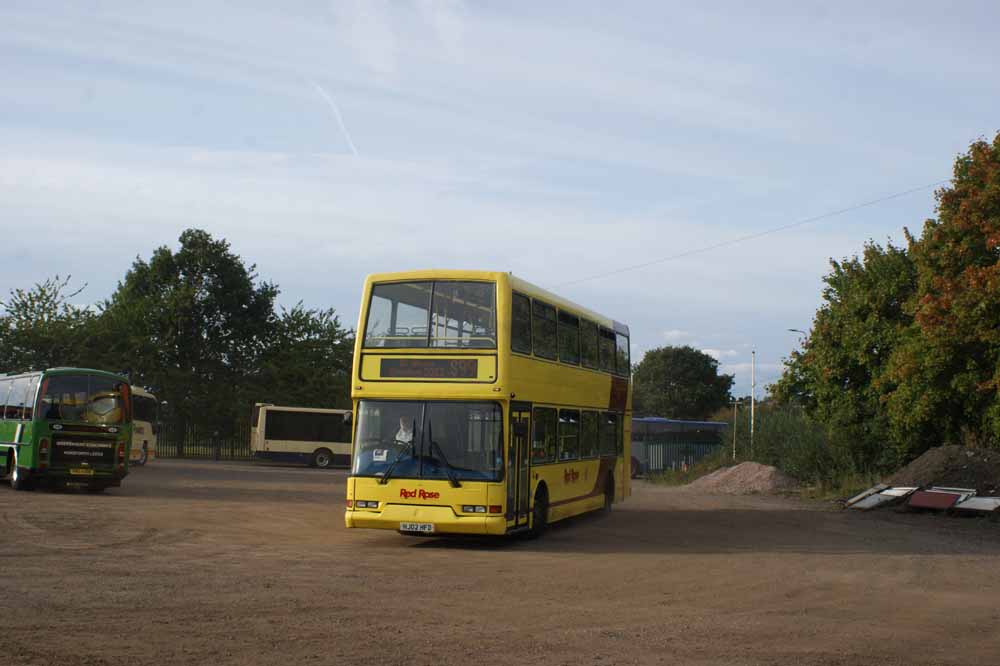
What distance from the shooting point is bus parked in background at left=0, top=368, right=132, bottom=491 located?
25250 mm

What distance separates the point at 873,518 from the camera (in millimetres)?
25500

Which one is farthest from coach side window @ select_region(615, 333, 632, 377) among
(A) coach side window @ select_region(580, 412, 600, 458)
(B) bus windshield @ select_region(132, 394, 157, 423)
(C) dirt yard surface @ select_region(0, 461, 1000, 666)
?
(B) bus windshield @ select_region(132, 394, 157, 423)

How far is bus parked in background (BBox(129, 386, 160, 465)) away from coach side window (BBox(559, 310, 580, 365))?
93.1 ft

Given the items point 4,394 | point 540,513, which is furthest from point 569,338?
point 4,394

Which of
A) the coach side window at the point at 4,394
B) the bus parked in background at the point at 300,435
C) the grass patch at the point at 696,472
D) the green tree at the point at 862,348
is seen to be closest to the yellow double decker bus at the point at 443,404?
the coach side window at the point at 4,394

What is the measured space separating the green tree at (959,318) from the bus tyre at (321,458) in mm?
29496

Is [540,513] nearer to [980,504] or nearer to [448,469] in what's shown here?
[448,469]

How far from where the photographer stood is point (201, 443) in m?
61.9

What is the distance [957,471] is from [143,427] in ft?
104

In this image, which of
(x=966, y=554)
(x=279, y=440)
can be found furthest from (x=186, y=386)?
(x=966, y=554)

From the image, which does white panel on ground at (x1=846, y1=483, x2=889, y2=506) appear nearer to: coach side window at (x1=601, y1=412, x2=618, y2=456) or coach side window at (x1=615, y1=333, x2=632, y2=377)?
coach side window at (x1=615, y1=333, x2=632, y2=377)

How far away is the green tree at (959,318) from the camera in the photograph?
2611 cm

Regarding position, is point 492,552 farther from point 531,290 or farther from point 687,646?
point 687,646

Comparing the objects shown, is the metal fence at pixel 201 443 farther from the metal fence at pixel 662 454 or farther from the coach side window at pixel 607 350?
the coach side window at pixel 607 350
